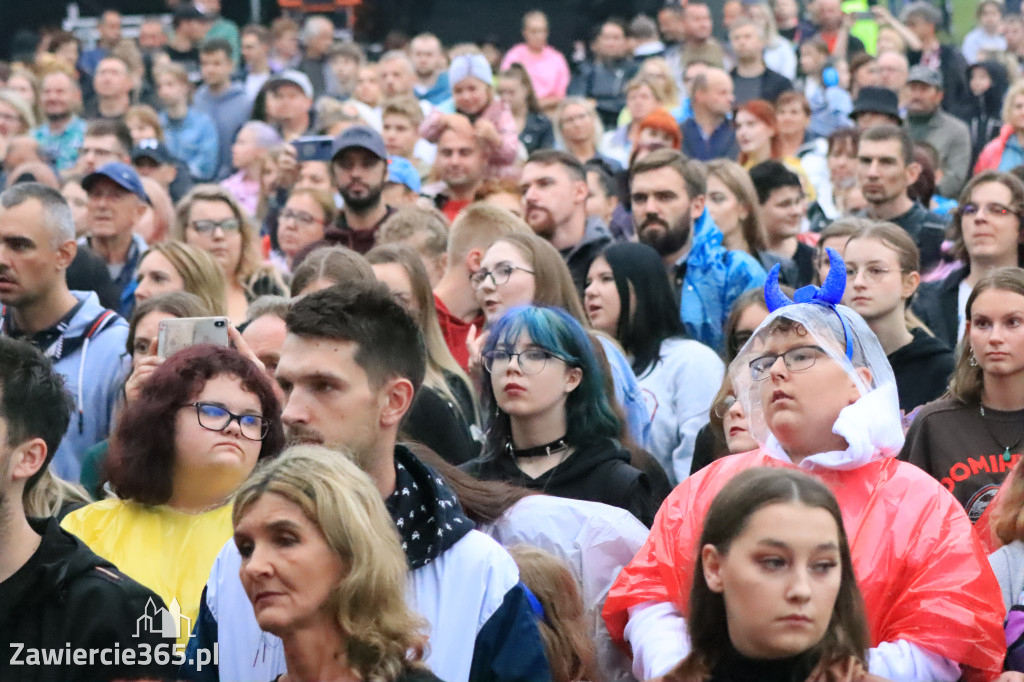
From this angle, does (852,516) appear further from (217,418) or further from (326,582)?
(217,418)

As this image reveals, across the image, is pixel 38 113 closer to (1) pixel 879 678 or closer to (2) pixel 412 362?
(2) pixel 412 362

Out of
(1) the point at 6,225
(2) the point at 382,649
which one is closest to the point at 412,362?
(2) the point at 382,649

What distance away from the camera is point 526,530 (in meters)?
4.09

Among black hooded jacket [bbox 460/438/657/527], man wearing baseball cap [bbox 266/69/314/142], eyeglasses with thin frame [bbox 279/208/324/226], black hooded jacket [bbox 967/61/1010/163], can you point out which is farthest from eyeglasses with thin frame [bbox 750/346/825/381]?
black hooded jacket [bbox 967/61/1010/163]

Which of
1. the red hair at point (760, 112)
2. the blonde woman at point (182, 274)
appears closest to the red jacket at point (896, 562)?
the blonde woman at point (182, 274)

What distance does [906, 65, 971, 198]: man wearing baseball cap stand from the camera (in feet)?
37.9

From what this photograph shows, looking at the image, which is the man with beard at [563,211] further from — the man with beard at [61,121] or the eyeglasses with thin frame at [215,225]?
the man with beard at [61,121]

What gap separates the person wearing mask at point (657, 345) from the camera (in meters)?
5.97

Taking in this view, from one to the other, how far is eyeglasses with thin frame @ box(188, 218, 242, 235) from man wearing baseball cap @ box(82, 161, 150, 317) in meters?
0.47

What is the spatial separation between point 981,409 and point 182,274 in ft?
11.5

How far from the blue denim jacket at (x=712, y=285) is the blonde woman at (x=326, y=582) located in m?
4.24

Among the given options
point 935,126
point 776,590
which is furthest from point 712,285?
point 935,126

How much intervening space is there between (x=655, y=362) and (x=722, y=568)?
306cm

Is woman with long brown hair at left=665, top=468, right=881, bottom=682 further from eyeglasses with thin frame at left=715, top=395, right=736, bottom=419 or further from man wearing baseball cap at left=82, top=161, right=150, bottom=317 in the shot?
man wearing baseball cap at left=82, top=161, right=150, bottom=317
